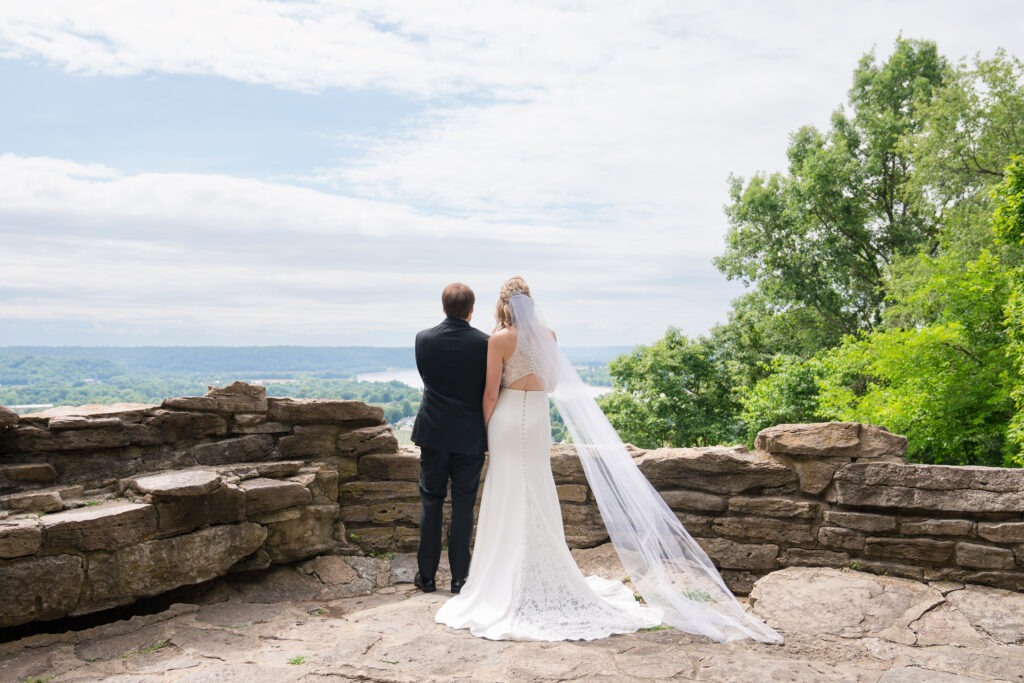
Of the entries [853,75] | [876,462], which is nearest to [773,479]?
[876,462]

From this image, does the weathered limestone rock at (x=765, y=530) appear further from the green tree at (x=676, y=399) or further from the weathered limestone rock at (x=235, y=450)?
the green tree at (x=676, y=399)

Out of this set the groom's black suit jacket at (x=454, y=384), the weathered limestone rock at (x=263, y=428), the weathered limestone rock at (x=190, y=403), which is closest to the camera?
the groom's black suit jacket at (x=454, y=384)

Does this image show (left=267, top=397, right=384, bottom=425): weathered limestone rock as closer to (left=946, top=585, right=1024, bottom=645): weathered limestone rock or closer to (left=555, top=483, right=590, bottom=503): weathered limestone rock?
(left=555, top=483, right=590, bottom=503): weathered limestone rock

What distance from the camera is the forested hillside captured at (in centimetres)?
1353

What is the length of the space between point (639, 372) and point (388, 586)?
22.3 meters

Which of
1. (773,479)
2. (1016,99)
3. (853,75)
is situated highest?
(853,75)

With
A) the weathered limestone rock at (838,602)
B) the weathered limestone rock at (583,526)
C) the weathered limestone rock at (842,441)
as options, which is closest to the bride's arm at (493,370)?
the weathered limestone rock at (583,526)

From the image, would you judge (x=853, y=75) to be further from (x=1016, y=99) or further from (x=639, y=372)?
(x=639, y=372)

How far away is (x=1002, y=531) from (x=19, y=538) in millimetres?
6353

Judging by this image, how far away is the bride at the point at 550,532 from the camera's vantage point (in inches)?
170

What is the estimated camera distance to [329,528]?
19.0 feet

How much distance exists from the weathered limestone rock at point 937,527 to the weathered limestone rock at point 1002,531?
84 millimetres

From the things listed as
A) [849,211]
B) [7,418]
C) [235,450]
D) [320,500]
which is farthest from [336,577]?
[849,211]

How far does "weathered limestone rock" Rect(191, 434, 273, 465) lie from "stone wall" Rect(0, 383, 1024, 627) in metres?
0.01
